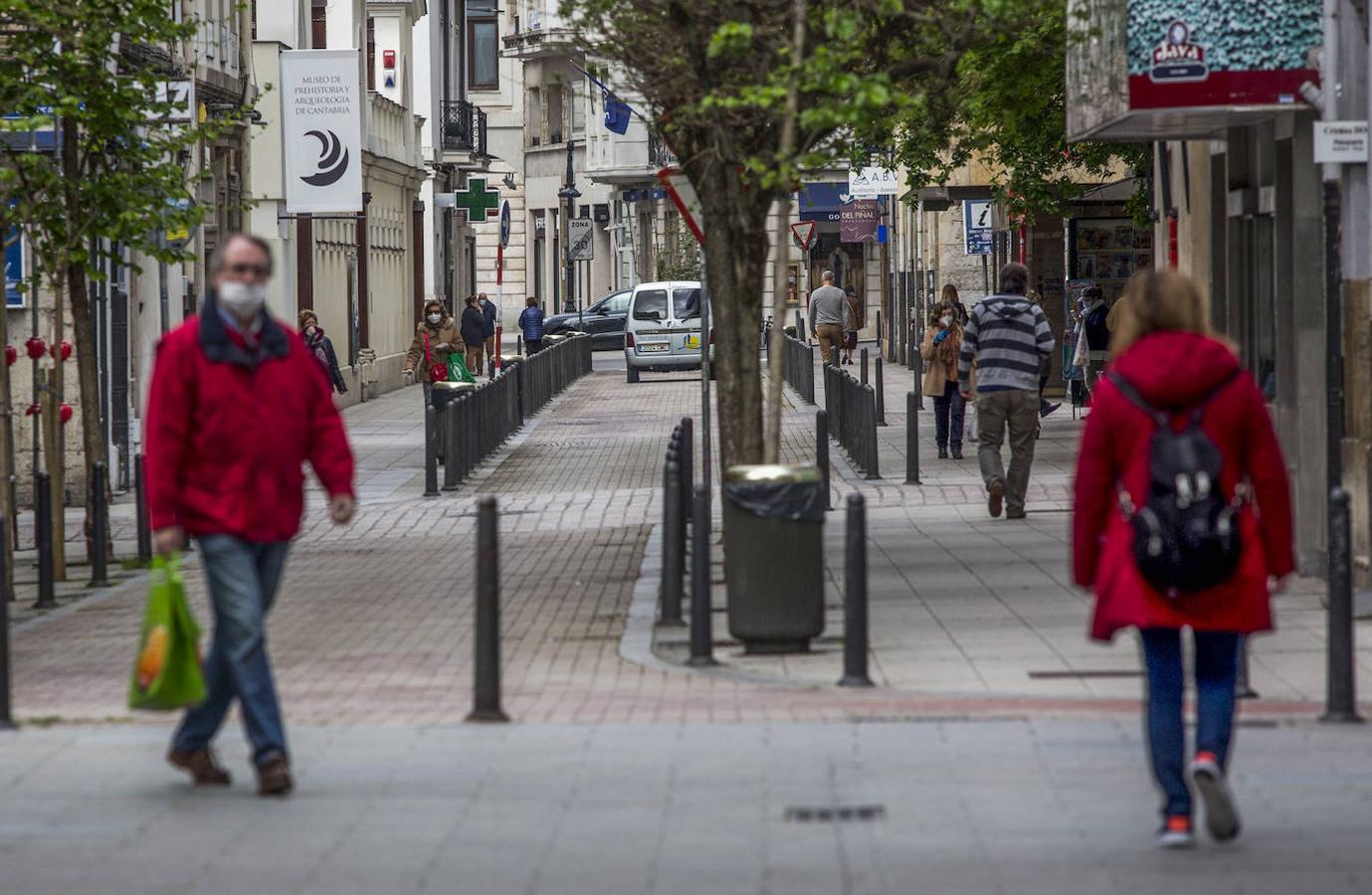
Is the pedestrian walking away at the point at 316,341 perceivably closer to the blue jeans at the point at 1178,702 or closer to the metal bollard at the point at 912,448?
the metal bollard at the point at 912,448

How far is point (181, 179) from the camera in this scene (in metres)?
15.8

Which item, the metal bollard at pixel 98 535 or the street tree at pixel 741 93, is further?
the metal bollard at pixel 98 535

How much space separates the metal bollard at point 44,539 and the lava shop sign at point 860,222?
34524 millimetres

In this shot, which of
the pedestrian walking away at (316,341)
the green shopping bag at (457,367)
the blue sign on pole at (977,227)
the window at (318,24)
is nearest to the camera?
the green shopping bag at (457,367)

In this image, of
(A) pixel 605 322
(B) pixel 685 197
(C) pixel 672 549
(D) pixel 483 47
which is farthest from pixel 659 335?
(D) pixel 483 47

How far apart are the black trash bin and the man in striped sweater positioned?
6.49 metres

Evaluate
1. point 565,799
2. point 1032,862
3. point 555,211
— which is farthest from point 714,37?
point 555,211

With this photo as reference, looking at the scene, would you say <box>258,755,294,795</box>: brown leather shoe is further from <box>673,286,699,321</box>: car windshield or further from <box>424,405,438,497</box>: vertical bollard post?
<box>673,286,699,321</box>: car windshield

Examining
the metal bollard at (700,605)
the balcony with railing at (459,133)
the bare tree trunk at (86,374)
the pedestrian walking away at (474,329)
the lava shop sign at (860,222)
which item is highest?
the balcony with railing at (459,133)

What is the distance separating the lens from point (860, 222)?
47.5 m

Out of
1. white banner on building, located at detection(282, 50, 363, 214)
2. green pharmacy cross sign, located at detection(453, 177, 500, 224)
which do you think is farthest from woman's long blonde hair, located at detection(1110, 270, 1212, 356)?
green pharmacy cross sign, located at detection(453, 177, 500, 224)

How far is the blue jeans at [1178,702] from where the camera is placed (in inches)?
259

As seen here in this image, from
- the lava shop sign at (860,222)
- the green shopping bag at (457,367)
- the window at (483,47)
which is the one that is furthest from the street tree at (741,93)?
the window at (483,47)

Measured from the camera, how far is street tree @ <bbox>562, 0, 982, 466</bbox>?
1260 cm
